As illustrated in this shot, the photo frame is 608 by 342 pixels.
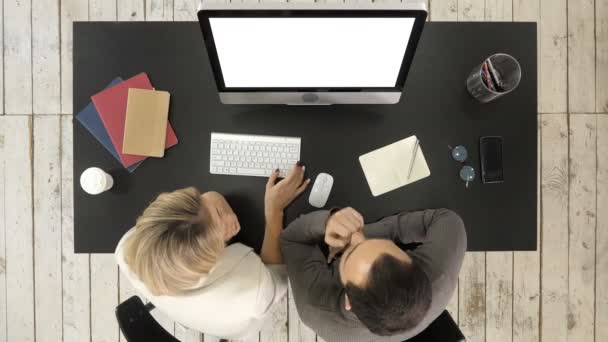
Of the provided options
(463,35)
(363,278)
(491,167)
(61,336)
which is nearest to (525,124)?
(491,167)

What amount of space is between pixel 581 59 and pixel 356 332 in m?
1.92

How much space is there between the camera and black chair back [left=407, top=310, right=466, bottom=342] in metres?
1.08

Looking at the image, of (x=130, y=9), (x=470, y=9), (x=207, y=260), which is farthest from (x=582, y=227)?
(x=130, y=9)

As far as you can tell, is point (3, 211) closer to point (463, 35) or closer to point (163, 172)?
point (163, 172)

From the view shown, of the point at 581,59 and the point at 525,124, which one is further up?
the point at 581,59

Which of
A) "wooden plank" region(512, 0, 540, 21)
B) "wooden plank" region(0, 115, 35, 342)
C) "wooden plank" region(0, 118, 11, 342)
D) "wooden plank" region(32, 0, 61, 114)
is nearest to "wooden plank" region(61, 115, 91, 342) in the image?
"wooden plank" region(0, 115, 35, 342)

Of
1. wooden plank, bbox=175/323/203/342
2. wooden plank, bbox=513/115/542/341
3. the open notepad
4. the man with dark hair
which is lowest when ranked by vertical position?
wooden plank, bbox=175/323/203/342

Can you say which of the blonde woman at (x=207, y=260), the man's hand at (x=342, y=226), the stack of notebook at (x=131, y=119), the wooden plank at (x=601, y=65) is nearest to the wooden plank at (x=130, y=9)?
the stack of notebook at (x=131, y=119)

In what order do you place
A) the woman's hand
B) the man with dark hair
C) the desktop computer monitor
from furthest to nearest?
1. the woman's hand
2. the man with dark hair
3. the desktop computer monitor

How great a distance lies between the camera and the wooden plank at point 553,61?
2.02m

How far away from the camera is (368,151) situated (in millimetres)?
1223

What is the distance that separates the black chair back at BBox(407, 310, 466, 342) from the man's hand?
35cm

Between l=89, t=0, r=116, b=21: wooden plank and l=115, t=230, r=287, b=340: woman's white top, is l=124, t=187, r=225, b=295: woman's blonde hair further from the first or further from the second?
l=89, t=0, r=116, b=21: wooden plank

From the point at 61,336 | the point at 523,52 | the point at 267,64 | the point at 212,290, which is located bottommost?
the point at 61,336
